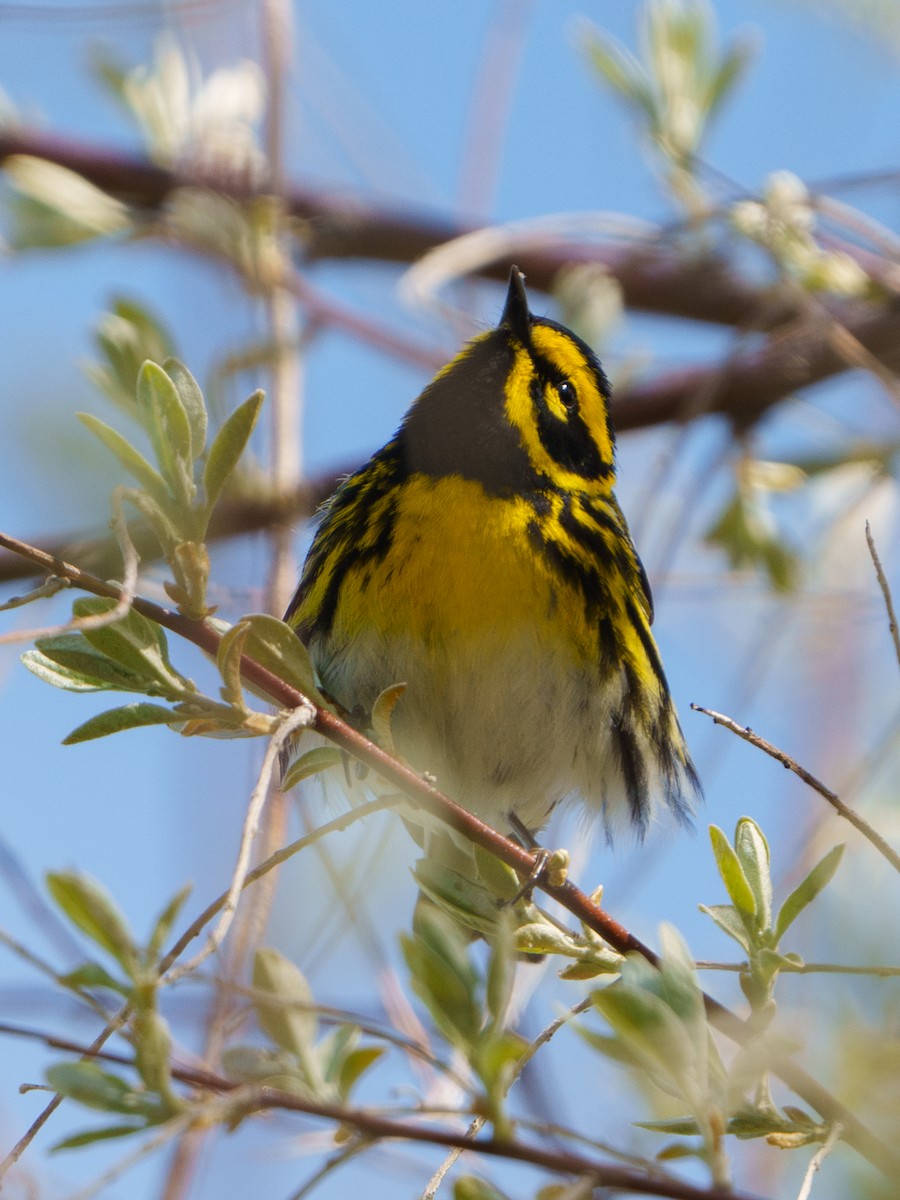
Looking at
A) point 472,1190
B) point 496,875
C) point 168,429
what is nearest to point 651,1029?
point 472,1190

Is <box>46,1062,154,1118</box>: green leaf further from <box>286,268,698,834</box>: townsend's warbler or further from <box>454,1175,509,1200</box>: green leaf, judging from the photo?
<box>286,268,698,834</box>: townsend's warbler

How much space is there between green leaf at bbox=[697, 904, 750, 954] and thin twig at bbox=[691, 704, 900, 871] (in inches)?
6.5

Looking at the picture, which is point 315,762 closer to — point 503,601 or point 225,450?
point 225,450

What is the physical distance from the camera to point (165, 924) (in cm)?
115

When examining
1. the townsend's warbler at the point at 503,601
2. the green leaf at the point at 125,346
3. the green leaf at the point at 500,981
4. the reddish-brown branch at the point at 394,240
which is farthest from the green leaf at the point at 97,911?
the reddish-brown branch at the point at 394,240

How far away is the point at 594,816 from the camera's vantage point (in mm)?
3188

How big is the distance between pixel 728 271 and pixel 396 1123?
3346mm

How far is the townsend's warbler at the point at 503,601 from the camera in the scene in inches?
110

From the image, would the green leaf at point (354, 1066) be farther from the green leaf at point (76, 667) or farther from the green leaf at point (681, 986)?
the green leaf at point (76, 667)

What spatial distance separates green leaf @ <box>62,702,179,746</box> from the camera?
4.90 ft

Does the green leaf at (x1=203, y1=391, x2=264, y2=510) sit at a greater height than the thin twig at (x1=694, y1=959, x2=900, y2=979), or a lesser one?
greater

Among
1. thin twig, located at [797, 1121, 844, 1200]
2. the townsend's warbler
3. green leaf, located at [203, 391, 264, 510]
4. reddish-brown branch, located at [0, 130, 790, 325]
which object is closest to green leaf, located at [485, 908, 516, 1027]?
thin twig, located at [797, 1121, 844, 1200]

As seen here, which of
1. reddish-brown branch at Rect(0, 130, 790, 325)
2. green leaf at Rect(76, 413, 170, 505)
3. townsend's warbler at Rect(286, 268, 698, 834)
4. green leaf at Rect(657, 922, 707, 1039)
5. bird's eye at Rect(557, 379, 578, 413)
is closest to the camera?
green leaf at Rect(657, 922, 707, 1039)

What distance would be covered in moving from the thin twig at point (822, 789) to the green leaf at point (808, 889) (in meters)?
0.04
